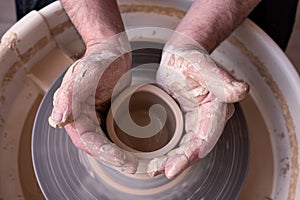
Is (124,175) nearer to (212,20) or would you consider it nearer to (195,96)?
(195,96)

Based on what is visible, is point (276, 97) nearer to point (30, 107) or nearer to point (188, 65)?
point (188, 65)

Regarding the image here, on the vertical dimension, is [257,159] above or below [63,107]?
below

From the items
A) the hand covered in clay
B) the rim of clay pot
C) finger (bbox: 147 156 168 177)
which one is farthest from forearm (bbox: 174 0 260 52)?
finger (bbox: 147 156 168 177)

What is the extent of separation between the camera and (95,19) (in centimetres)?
131

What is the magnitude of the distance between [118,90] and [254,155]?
0.43 m

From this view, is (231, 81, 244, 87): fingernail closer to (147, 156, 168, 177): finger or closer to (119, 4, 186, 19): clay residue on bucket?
(147, 156, 168, 177): finger

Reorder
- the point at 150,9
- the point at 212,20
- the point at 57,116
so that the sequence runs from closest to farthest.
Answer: the point at 57,116
the point at 212,20
the point at 150,9

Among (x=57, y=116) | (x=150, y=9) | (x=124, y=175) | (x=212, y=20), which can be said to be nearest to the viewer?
(x=57, y=116)

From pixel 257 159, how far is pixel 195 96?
0.31 meters

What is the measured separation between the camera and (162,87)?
4.23 ft

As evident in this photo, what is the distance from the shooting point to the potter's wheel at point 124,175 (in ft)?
4.06

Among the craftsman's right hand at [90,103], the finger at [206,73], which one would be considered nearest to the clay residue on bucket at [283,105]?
the finger at [206,73]

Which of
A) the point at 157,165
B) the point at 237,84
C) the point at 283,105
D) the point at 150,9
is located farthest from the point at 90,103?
the point at 283,105

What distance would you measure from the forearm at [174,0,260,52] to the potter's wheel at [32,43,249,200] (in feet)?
0.47
